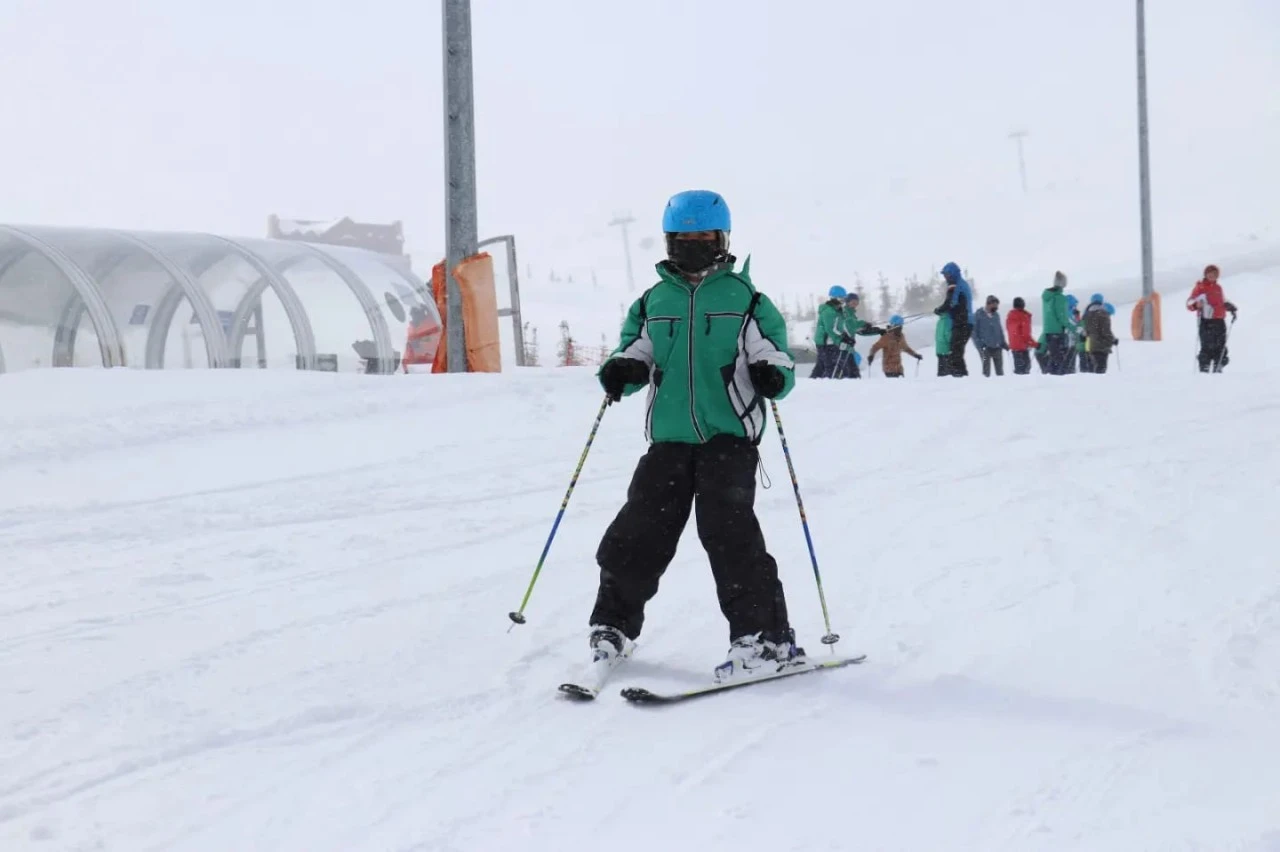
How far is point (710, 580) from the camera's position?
599 centimetres

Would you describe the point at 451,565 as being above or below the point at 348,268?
below

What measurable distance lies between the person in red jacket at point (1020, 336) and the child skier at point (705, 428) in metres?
15.5

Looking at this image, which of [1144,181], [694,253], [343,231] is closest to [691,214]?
[694,253]

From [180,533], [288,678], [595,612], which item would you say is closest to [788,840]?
[595,612]

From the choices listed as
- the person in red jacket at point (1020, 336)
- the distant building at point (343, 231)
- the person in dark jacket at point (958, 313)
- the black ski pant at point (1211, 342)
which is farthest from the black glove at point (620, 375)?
the distant building at point (343, 231)

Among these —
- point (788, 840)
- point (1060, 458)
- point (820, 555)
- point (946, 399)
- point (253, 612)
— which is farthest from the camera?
point (946, 399)

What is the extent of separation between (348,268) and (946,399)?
22.6 ft

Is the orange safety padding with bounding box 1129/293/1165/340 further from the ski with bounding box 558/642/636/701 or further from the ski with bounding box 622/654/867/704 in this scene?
the ski with bounding box 558/642/636/701

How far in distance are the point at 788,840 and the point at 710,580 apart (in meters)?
3.08

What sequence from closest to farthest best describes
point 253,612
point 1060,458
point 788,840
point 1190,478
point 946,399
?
point 788,840 → point 253,612 → point 1190,478 → point 1060,458 → point 946,399

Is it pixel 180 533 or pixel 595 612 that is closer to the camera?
pixel 595 612

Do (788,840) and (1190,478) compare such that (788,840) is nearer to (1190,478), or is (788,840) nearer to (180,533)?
(180,533)

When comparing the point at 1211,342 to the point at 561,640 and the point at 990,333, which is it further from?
the point at 561,640

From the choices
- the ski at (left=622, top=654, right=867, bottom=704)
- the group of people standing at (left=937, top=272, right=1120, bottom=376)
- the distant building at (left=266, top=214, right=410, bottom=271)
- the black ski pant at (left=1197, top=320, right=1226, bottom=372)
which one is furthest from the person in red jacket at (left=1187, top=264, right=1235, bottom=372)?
the distant building at (left=266, top=214, right=410, bottom=271)
